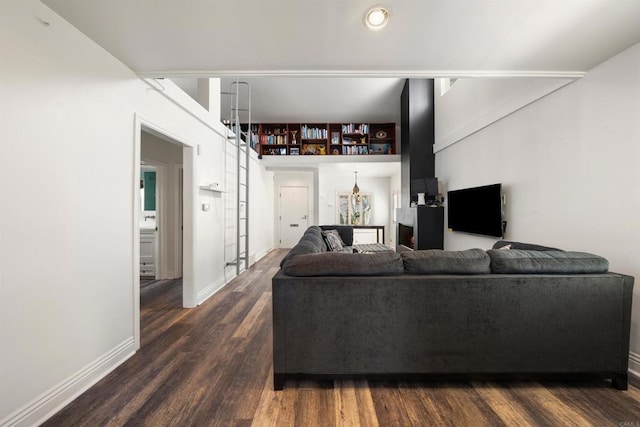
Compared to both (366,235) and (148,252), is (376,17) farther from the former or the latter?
(366,235)

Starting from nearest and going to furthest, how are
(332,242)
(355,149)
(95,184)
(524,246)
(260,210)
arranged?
(95,184) < (524,246) < (332,242) < (260,210) < (355,149)

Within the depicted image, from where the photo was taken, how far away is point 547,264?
169 centimetres

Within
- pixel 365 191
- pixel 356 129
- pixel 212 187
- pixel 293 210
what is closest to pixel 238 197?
pixel 212 187

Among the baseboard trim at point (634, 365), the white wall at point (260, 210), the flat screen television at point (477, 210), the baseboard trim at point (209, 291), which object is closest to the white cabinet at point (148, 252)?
the baseboard trim at point (209, 291)

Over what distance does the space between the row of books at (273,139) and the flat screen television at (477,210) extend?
13.6 ft

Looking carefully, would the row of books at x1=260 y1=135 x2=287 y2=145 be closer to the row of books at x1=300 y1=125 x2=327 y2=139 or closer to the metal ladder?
the row of books at x1=300 y1=125 x2=327 y2=139

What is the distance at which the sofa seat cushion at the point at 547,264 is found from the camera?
168 cm

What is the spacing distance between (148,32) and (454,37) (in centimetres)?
188

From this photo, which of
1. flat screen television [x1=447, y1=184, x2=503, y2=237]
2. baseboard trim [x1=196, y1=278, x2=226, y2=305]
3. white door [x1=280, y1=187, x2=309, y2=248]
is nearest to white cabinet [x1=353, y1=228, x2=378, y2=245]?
white door [x1=280, y1=187, x2=309, y2=248]

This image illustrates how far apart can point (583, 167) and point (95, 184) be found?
367 cm

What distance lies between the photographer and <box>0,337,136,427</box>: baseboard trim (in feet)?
4.48

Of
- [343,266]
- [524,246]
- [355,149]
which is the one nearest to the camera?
[343,266]

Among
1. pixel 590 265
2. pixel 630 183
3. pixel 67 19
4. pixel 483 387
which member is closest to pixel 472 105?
pixel 630 183

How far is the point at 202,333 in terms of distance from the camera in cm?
249
